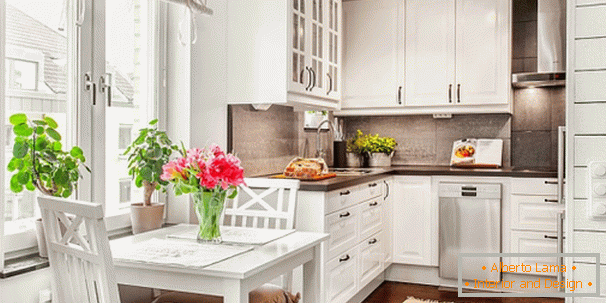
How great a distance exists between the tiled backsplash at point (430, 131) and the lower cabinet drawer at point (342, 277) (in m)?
1.73

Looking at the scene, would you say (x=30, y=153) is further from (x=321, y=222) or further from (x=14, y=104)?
(x=321, y=222)

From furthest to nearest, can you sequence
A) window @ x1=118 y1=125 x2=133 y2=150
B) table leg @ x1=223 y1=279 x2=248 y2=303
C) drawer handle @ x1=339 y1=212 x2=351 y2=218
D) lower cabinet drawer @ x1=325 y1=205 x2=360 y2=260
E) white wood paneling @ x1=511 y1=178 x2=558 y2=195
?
white wood paneling @ x1=511 y1=178 x2=558 y2=195, drawer handle @ x1=339 y1=212 x2=351 y2=218, lower cabinet drawer @ x1=325 y1=205 x2=360 y2=260, window @ x1=118 y1=125 x2=133 y2=150, table leg @ x1=223 y1=279 x2=248 y2=303

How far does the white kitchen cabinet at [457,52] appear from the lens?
453 cm

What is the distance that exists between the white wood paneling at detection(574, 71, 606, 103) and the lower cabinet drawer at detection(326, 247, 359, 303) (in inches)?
81.3

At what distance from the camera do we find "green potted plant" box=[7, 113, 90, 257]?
1.97 meters

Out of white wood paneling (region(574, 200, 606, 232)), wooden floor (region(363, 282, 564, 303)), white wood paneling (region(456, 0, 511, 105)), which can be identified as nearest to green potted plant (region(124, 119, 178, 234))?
white wood paneling (region(574, 200, 606, 232))

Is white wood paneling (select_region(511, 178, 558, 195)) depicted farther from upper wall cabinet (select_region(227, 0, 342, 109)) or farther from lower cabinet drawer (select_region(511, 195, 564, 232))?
upper wall cabinet (select_region(227, 0, 342, 109))

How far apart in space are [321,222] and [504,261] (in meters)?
1.83

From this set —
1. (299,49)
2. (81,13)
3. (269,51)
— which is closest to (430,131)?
(299,49)

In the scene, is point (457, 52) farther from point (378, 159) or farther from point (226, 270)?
point (226, 270)

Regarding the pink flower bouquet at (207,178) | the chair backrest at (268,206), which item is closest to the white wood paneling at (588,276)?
the pink flower bouquet at (207,178)

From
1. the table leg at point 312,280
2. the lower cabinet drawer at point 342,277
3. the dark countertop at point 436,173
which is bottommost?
the lower cabinet drawer at point 342,277

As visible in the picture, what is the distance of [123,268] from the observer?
6.70ft

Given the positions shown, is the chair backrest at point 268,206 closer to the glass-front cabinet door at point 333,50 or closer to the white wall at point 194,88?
the white wall at point 194,88
